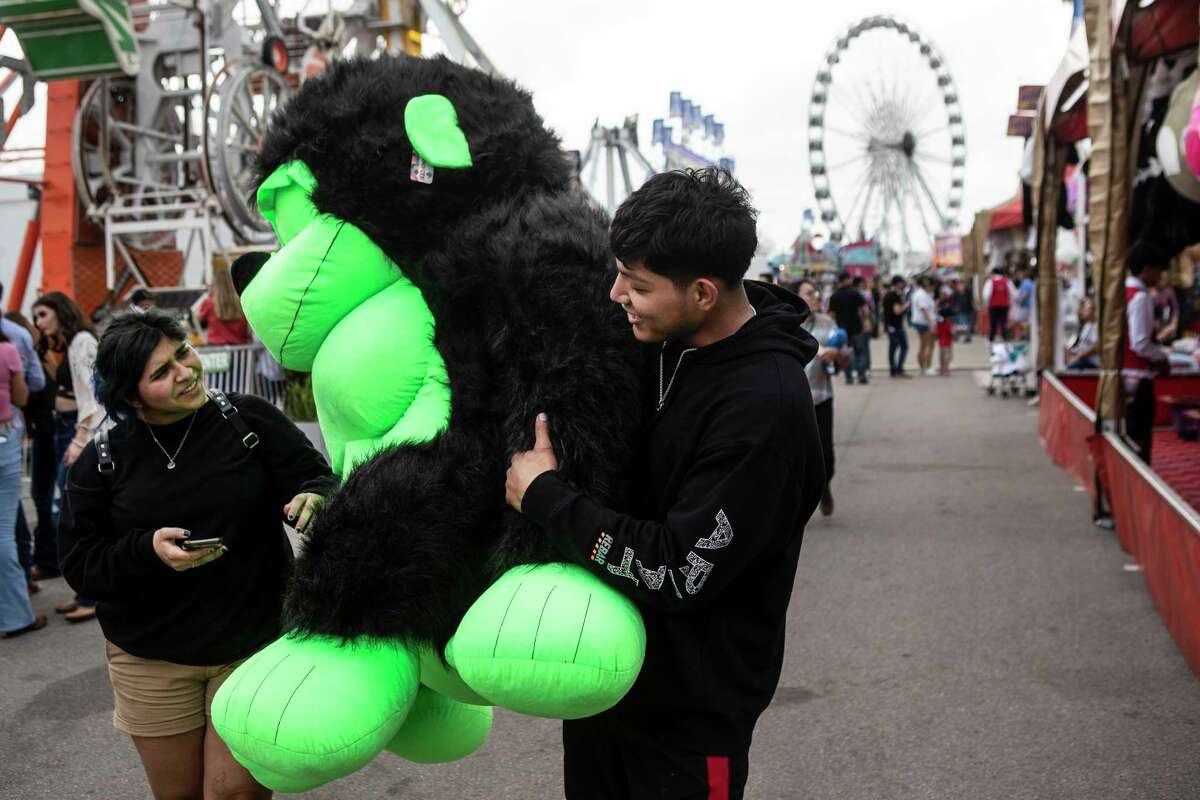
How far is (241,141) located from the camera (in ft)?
39.0

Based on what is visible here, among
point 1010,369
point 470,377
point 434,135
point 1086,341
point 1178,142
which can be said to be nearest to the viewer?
point 470,377

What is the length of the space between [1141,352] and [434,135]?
634cm

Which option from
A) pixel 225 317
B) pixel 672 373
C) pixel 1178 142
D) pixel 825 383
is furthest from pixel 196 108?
pixel 672 373

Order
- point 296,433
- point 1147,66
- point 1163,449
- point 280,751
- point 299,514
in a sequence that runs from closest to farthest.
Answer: point 280,751, point 299,514, point 296,433, point 1147,66, point 1163,449

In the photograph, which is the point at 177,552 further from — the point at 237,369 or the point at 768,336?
the point at 237,369

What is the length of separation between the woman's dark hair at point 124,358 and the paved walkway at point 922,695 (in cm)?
170

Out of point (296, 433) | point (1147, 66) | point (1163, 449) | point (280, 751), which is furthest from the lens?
point (1163, 449)

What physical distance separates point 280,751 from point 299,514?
0.64 m

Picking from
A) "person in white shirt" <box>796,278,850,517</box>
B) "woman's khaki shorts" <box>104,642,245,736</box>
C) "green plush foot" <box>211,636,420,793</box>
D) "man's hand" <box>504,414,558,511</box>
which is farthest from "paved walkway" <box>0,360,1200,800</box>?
"man's hand" <box>504,414,558,511</box>

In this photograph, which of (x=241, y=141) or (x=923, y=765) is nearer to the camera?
(x=923, y=765)

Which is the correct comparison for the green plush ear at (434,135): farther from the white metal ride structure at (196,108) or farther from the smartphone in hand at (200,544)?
the white metal ride structure at (196,108)

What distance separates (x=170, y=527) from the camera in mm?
2383

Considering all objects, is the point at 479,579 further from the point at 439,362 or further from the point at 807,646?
the point at 807,646

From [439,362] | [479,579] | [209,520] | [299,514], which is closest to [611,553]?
[479,579]
